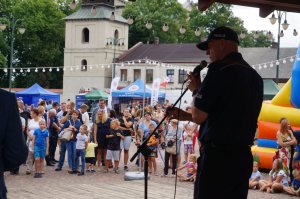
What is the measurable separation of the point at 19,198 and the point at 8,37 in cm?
5617

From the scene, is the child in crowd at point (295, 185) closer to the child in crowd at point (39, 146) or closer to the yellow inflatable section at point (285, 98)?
the yellow inflatable section at point (285, 98)

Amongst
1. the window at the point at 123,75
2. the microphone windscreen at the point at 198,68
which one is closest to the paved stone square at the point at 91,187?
the microphone windscreen at the point at 198,68

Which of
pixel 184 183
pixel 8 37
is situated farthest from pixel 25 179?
pixel 8 37

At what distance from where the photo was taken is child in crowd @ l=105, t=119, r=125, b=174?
14492 millimetres

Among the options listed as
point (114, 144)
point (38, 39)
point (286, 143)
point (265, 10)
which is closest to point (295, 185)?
point (286, 143)

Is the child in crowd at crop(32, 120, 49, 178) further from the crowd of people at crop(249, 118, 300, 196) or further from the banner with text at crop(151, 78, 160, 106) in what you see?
the banner with text at crop(151, 78, 160, 106)

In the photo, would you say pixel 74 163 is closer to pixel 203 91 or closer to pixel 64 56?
pixel 203 91

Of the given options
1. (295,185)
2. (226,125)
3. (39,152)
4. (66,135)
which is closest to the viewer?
(226,125)

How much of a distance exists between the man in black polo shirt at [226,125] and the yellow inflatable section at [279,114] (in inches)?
438

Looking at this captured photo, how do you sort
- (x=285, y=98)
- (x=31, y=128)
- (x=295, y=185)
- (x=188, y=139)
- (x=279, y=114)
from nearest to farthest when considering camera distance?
(x=295, y=185) → (x=31, y=128) → (x=188, y=139) → (x=279, y=114) → (x=285, y=98)

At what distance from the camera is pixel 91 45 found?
66.6 metres

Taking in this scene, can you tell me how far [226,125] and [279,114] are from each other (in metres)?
11.6

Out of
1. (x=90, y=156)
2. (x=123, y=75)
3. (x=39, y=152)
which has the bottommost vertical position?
(x=90, y=156)

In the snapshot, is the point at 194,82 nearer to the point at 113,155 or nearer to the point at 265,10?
the point at 265,10
